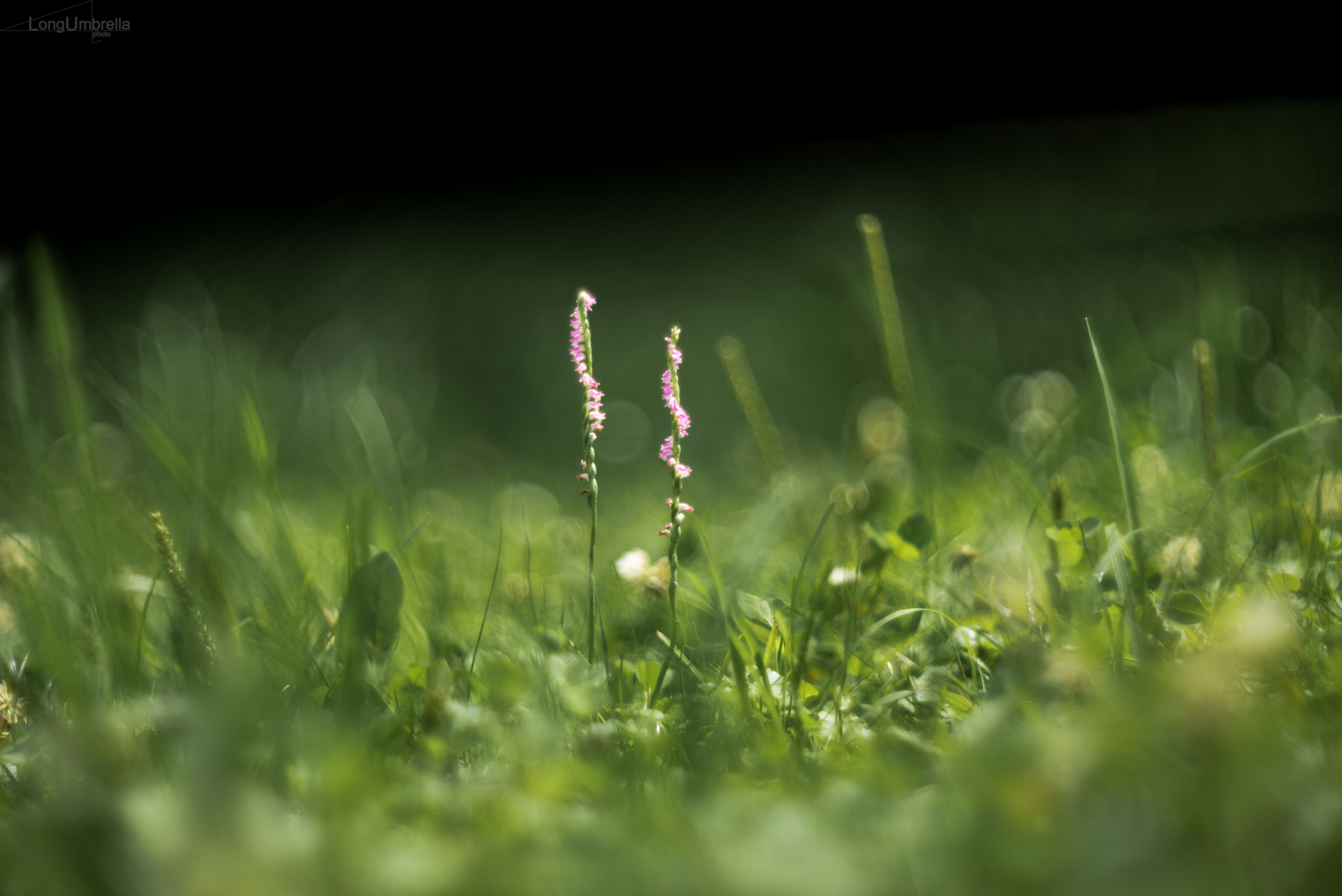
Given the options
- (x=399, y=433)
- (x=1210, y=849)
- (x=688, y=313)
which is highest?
(x=688, y=313)

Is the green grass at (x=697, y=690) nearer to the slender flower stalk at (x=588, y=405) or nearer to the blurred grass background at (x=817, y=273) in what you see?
the slender flower stalk at (x=588, y=405)

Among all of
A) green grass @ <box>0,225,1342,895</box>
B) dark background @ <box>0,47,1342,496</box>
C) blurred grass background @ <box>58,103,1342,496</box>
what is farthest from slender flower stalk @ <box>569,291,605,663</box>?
blurred grass background @ <box>58,103,1342,496</box>

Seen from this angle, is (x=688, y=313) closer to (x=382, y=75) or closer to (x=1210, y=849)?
(x=382, y=75)

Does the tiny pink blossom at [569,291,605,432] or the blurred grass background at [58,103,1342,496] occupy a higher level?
the blurred grass background at [58,103,1342,496]

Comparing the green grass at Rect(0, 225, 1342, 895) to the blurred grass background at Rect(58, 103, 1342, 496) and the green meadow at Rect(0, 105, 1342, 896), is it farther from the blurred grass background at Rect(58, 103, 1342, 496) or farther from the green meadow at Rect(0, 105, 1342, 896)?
the blurred grass background at Rect(58, 103, 1342, 496)

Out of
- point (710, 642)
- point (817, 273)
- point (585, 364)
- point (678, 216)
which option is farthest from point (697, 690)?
point (678, 216)

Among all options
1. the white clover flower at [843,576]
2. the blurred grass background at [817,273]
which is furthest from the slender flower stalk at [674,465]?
the blurred grass background at [817,273]

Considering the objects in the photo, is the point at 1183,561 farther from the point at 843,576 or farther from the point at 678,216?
the point at 678,216

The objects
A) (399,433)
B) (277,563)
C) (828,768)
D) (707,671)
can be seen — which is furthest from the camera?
(399,433)

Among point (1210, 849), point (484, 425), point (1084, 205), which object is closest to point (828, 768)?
point (1210, 849)
